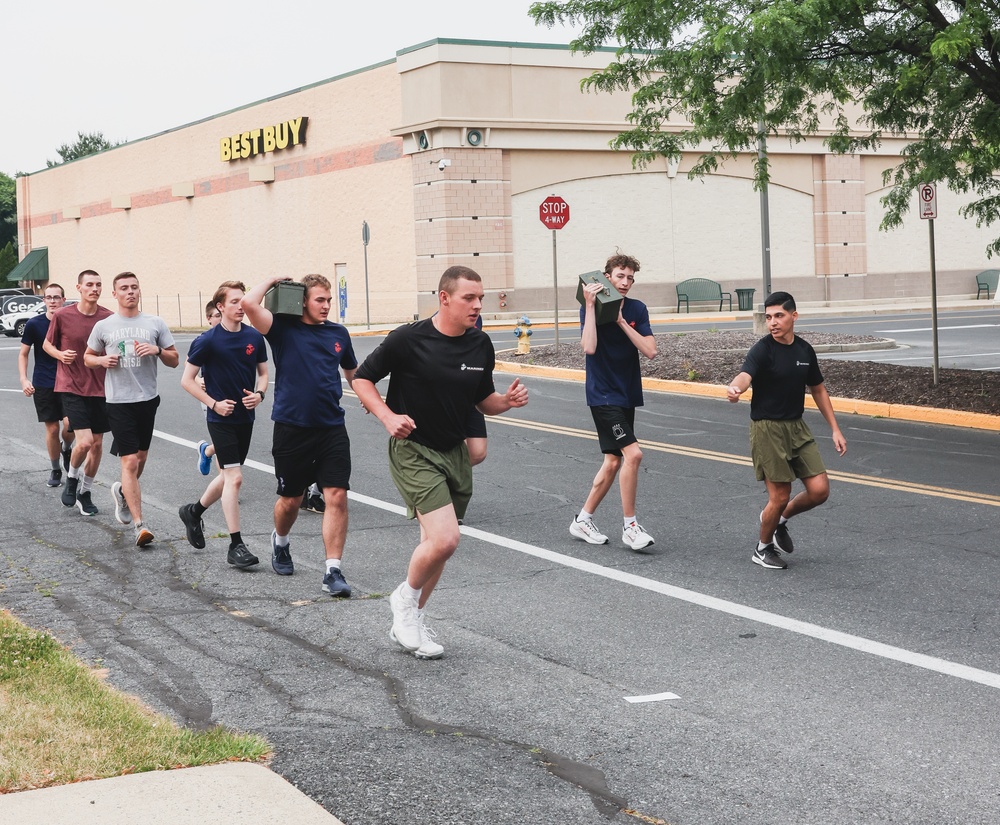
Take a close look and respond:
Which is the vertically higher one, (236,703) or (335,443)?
(335,443)

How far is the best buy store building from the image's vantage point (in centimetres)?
3875

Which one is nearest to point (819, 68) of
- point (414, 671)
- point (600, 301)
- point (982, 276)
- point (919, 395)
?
point (919, 395)

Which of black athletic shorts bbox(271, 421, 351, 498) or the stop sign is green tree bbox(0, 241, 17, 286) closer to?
the stop sign

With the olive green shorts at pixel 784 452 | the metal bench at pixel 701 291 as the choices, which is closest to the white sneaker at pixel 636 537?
the olive green shorts at pixel 784 452

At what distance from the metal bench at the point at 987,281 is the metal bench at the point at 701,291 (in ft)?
33.2

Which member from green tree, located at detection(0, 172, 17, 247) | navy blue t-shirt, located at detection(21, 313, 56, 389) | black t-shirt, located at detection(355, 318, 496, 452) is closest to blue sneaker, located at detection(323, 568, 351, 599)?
black t-shirt, located at detection(355, 318, 496, 452)

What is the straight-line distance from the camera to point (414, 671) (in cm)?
617

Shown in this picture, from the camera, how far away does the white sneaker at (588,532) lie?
912cm

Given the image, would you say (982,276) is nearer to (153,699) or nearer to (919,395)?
(919,395)

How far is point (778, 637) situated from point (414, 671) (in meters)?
1.94

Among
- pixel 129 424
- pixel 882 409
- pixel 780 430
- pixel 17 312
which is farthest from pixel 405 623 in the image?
pixel 17 312

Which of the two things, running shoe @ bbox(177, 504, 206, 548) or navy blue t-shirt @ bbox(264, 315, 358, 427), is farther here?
running shoe @ bbox(177, 504, 206, 548)

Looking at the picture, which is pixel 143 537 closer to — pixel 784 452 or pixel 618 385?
pixel 618 385

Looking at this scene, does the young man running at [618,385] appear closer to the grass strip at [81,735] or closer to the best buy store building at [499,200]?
the grass strip at [81,735]
